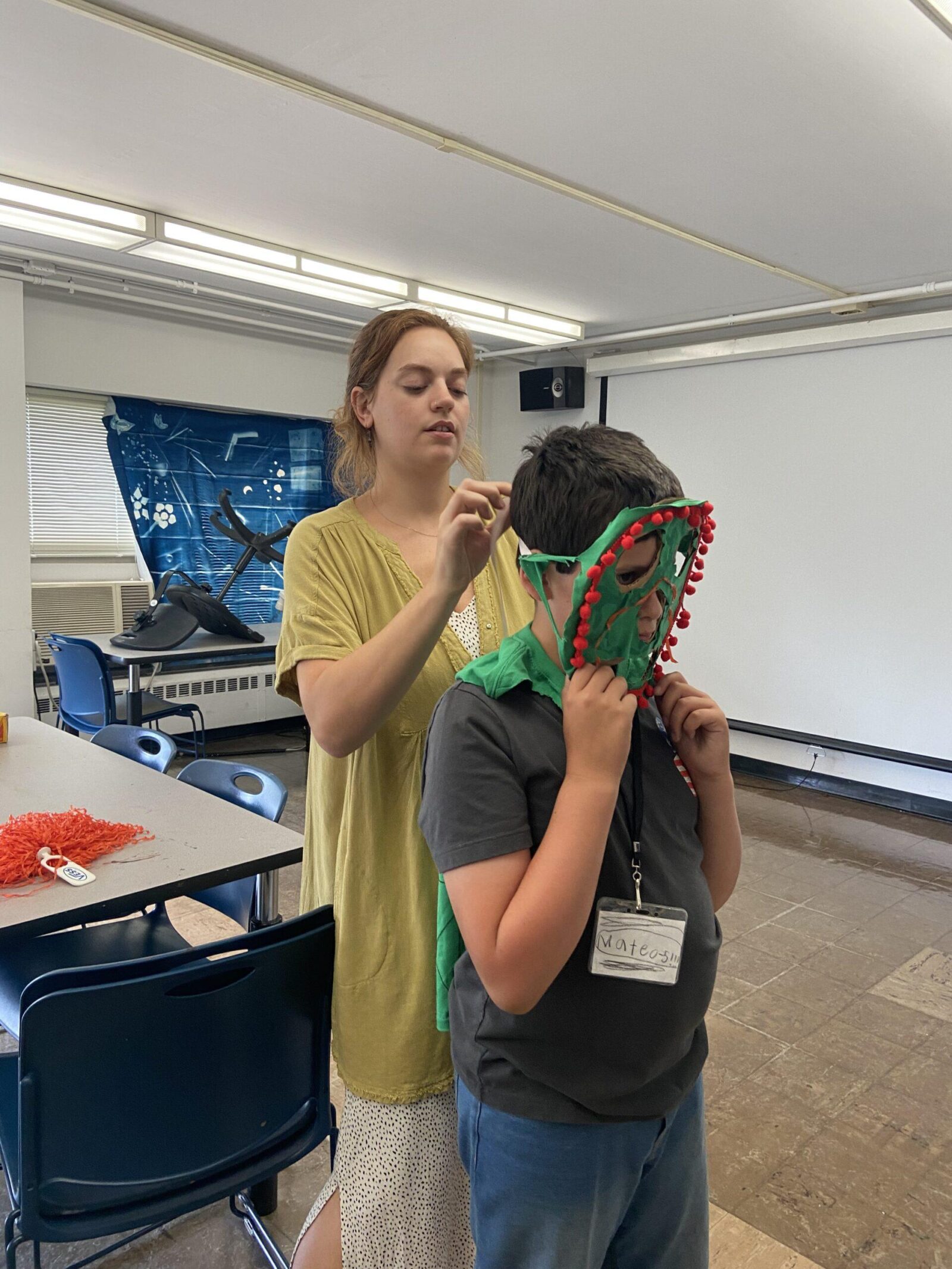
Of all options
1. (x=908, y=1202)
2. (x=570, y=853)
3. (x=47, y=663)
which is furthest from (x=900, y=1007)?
(x=47, y=663)

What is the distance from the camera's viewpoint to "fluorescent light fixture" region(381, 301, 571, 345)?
A: 5.27 meters

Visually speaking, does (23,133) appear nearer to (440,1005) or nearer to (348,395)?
(348,395)

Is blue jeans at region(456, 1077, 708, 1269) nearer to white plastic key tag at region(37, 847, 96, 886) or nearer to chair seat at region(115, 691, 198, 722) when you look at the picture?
white plastic key tag at region(37, 847, 96, 886)

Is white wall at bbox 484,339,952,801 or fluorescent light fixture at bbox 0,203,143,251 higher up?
fluorescent light fixture at bbox 0,203,143,251

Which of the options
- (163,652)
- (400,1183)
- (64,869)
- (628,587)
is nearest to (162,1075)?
(400,1183)

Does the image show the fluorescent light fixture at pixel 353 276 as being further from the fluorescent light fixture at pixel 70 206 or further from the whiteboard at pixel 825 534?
the whiteboard at pixel 825 534

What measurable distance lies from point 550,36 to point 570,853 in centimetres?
236

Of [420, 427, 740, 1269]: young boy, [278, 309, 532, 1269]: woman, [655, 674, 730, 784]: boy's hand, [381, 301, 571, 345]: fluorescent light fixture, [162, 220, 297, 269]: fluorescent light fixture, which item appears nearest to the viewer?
[420, 427, 740, 1269]: young boy

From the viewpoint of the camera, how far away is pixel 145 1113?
1.26 metres

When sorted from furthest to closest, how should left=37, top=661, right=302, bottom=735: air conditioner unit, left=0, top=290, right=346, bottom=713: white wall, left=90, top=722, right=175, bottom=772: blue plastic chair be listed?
left=37, top=661, right=302, bottom=735: air conditioner unit → left=0, top=290, right=346, bottom=713: white wall → left=90, top=722, right=175, bottom=772: blue plastic chair

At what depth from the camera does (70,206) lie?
3758mm

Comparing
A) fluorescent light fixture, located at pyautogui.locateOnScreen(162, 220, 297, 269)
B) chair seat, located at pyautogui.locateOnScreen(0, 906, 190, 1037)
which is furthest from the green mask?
fluorescent light fixture, located at pyautogui.locateOnScreen(162, 220, 297, 269)

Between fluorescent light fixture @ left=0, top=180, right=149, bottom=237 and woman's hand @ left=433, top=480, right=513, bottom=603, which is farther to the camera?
fluorescent light fixture @ left=0, top=180, right=149, bottom=237

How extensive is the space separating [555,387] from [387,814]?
19.2ft
